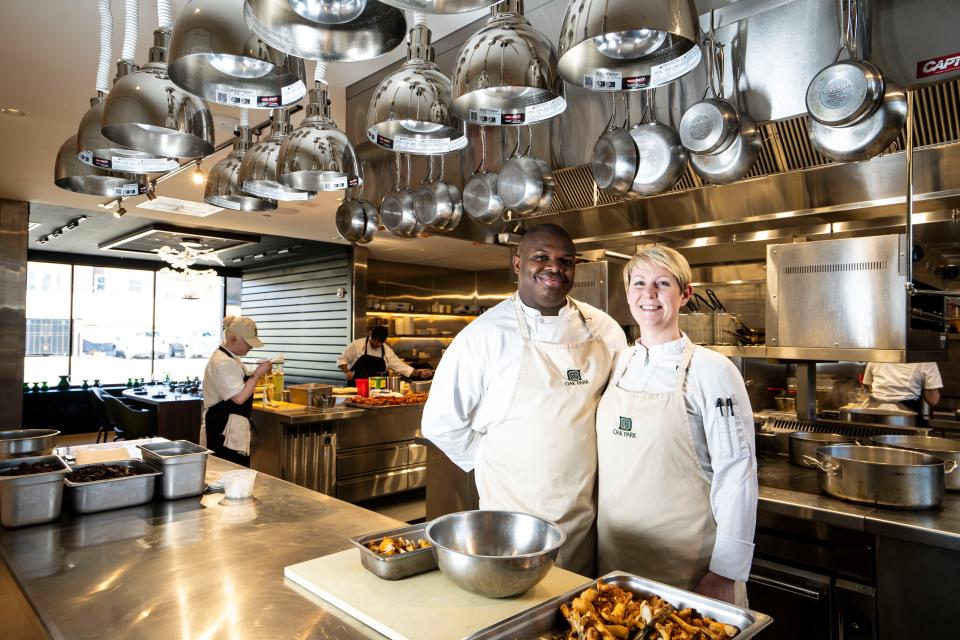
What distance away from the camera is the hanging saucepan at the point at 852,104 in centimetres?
180

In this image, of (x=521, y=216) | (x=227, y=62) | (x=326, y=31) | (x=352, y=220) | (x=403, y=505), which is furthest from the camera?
(x=403, y=505)

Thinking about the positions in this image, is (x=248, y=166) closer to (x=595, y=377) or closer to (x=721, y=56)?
(x=595, y=377)

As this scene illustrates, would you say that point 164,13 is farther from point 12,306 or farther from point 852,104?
point 12,306

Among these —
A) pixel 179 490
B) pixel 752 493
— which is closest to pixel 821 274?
pixel 752 493

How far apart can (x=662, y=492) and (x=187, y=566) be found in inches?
57.3

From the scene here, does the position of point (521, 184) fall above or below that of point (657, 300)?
above

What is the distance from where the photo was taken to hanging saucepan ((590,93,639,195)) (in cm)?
219

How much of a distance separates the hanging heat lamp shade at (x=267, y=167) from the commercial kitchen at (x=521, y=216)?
0.5 inches

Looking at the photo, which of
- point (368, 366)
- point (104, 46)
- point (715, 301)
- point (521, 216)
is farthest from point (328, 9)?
point (368, 366)

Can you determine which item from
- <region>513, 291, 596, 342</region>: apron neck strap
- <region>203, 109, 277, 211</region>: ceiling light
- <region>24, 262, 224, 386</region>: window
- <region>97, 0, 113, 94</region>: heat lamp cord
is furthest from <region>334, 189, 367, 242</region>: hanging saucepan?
<region>24, 262, 224, 386</region>: window

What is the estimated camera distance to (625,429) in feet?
6.84

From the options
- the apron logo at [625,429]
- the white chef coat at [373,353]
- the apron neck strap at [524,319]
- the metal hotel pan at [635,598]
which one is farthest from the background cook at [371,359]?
the metal hotel pan at [635,598]

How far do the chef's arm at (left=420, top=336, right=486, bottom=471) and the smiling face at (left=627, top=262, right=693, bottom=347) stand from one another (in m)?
0.67

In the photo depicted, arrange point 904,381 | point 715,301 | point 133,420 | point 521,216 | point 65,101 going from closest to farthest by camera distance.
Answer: point 65,101, point 521,216, point 715,301, point 904,381, point 133,420
